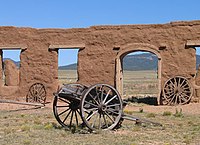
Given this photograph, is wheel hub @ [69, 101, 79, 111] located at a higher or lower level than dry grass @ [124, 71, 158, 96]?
lower

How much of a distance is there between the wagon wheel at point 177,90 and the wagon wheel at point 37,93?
5.89 metres

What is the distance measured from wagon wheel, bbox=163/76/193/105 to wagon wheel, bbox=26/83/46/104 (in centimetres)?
589

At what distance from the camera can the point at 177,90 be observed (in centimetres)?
1802

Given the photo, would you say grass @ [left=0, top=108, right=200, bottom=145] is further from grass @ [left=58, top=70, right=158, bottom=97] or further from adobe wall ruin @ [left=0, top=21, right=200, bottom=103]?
grass @ [left=58, top=70, right=158, bottom=97]

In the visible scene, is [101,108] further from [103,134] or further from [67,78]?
[67,78]

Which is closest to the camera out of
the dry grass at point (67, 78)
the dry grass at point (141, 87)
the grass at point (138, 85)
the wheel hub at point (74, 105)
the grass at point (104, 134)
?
the grass at point (104, 134)

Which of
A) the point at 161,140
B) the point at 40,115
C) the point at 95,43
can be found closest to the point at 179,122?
the point at 161,140

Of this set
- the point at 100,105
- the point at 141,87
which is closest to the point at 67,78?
the point at 141,87

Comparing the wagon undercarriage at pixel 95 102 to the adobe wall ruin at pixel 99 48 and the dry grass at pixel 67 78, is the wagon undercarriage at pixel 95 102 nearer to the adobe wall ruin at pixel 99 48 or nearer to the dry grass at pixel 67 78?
the adobe wall ruin at pixel 99 48

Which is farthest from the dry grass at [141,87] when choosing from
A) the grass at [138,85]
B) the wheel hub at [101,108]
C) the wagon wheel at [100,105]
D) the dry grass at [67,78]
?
the wheel hub at [101,108]

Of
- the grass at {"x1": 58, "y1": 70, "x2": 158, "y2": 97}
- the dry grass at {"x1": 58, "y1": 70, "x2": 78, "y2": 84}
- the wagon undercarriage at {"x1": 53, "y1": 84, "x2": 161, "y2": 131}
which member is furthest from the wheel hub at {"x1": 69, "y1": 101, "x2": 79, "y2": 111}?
the dry grass at {"x1": 58, "y1": 70, "x2": 78, "y2": 84}

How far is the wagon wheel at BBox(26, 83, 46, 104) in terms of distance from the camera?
1978 centimetres

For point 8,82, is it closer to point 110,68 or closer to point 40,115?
point 110,68

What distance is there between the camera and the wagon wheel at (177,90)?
17.9m
